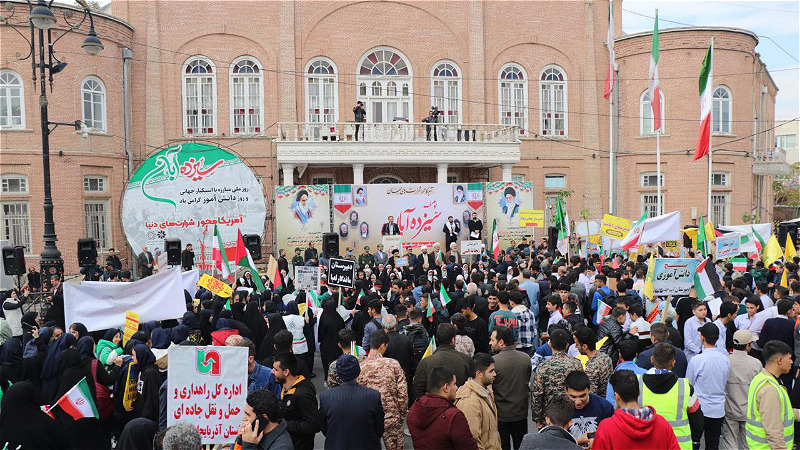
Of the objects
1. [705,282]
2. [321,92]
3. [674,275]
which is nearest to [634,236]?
[705,282]

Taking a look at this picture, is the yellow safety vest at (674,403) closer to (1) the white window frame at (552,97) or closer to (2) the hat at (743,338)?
(2) the hat at (743,338)

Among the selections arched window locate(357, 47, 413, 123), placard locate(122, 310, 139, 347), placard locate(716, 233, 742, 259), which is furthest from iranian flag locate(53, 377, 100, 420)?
arched window locate(357, 47, 413, 123)

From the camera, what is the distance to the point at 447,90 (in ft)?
103

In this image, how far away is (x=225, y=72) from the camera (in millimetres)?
29406

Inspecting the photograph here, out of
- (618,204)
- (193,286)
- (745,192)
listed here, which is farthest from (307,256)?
(745,192)

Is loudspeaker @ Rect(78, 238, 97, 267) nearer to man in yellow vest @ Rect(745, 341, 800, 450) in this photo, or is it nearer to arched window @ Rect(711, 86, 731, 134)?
man in yellow vest @ Rect(745, 341, 800, 450)

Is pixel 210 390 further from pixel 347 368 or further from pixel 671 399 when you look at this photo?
pixel 671 399

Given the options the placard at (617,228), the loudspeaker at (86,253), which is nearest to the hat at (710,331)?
the placard at (617,228)

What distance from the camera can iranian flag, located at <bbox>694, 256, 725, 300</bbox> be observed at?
10.5 metres

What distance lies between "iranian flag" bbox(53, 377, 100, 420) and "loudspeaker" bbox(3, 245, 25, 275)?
40.3ft

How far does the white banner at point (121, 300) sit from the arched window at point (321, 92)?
2123 cm

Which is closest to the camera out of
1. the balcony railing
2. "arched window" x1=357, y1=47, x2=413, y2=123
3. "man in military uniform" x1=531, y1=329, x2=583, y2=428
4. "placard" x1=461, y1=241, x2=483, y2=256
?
"man in military uniform" x1=531, y1=329, x2=583, y2=428

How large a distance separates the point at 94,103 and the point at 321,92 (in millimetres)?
9230

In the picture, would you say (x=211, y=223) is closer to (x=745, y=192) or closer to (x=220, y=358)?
(x=220, y=358)
